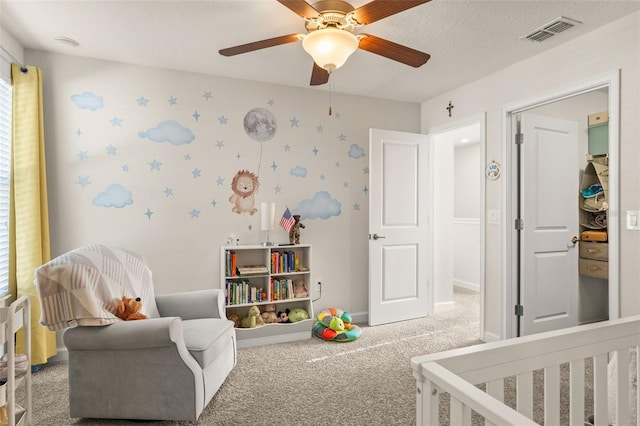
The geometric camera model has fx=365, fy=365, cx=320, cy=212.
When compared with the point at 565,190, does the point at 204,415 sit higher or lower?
lower

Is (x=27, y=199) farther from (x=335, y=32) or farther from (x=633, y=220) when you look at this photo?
(x=633, y=220)

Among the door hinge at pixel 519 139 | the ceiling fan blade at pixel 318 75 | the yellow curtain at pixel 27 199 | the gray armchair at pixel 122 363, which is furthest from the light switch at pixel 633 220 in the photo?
the yellow curtain at pixel 27 199

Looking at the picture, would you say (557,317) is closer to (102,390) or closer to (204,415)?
(204,415)

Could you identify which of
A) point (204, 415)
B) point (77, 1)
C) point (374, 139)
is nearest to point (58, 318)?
point (204, 415)

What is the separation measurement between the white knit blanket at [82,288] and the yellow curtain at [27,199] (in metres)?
0.68

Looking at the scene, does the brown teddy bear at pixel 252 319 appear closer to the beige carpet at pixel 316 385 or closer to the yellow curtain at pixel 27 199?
the beige carpet at pixel 316 385

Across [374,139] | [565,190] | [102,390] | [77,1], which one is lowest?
[102,390]

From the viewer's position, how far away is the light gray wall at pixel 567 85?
2.26 metres

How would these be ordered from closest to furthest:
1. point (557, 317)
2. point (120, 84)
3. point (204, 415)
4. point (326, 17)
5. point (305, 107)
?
point (326, 17) < point (204, 415) < point (120, 84) < point (557, 317) < point (305, 107)

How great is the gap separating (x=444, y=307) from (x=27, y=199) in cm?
414

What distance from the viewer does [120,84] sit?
9.86ft

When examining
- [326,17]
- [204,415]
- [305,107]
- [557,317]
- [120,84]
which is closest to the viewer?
[326,17]

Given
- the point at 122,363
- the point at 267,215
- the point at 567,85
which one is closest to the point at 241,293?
the point at 267,215

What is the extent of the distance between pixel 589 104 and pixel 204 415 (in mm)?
4505
